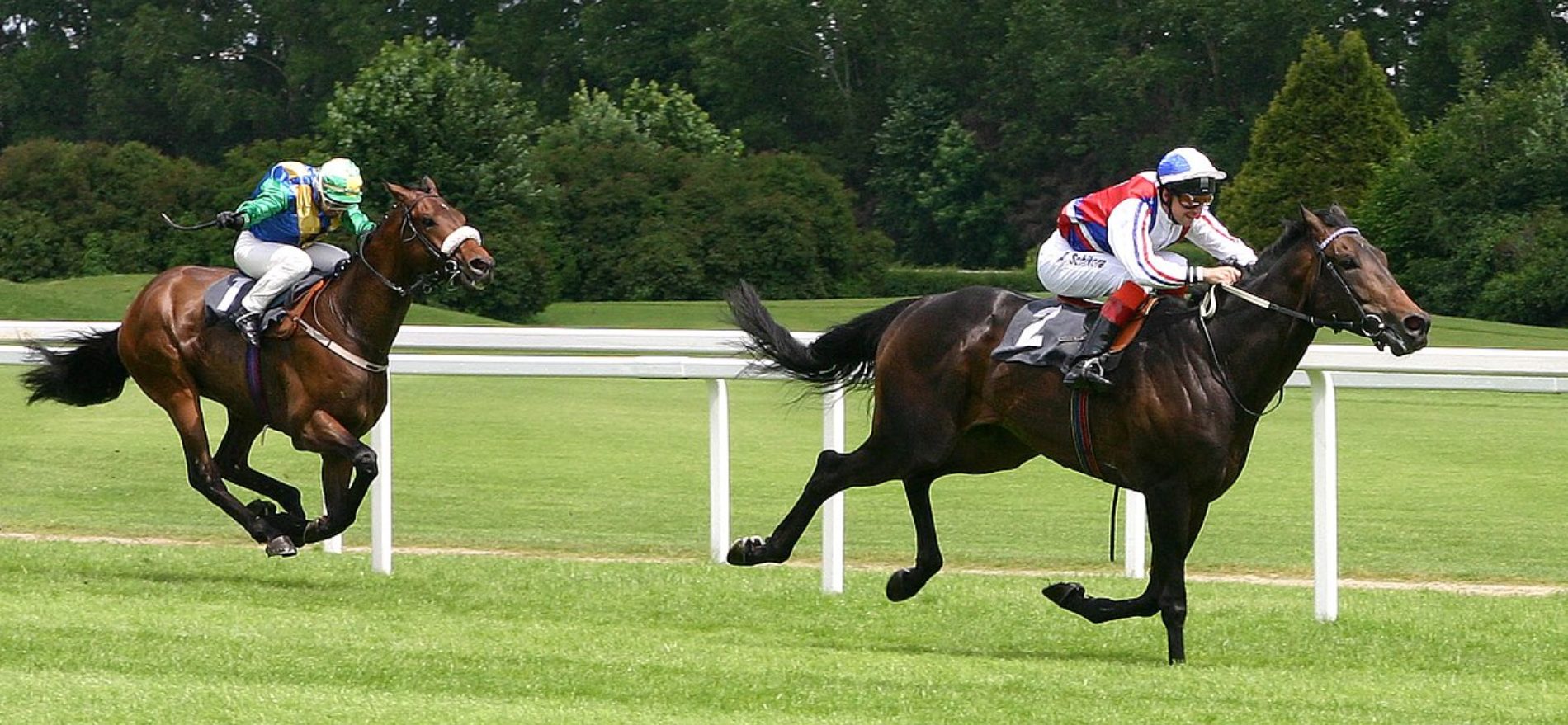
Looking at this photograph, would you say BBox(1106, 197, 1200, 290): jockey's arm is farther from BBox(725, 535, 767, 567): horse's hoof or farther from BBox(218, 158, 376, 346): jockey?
BBox(218, 158, 376, 346): jockey

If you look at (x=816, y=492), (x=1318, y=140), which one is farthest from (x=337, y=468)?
(x=1318, y=140)

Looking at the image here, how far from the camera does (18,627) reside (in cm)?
614

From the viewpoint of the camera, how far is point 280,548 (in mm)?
7574

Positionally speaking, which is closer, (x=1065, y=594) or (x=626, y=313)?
(x=1065, y=594)

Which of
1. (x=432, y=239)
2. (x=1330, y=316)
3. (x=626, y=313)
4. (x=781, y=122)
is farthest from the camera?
(x=781, y=122)

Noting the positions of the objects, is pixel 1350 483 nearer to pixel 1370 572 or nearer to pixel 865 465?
pixel 1370 572

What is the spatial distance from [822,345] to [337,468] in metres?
1.77

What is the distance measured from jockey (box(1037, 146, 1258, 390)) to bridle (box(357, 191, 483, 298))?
1.99 metres

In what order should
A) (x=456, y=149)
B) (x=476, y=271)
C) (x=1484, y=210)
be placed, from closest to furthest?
1. (x=476, y=271)
2. (x=1484, y=210)
3. (x=456, y=149)

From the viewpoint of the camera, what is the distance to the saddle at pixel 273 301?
7.66m

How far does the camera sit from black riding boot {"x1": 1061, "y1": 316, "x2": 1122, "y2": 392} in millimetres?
6215

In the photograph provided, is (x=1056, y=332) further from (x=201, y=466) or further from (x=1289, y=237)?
(x=201, y=466)

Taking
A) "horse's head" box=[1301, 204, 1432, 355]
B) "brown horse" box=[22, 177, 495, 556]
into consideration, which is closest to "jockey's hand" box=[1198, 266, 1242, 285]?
"horse's head" box=[1301, 204, 1432, 355]

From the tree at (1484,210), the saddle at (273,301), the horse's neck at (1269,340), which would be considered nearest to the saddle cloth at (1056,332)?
the horse's neck at (1269,340)
